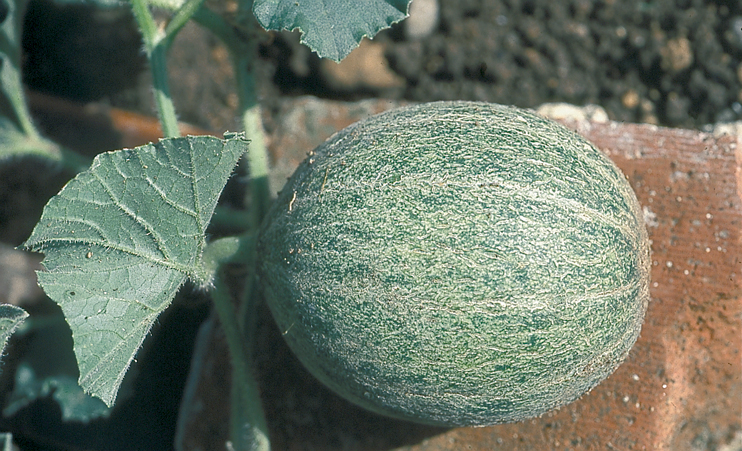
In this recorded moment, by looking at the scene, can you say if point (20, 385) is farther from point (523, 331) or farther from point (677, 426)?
point (677, 426)

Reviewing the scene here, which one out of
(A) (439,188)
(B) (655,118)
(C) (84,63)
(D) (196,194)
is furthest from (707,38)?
(C) (84,63)

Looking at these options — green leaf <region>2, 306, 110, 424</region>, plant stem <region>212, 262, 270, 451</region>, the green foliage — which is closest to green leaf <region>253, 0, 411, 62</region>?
plant stem <region>212, 262, 270, 451</region>

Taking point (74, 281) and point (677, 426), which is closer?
point (74, 281)

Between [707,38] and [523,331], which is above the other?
[523,331]

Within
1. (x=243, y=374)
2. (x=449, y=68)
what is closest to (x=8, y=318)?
(x=243, y=374)

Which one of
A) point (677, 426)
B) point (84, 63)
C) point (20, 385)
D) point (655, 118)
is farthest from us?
point (84, 63)

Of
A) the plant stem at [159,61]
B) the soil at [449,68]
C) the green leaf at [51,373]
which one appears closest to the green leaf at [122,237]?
the plant stem at [159,61]
